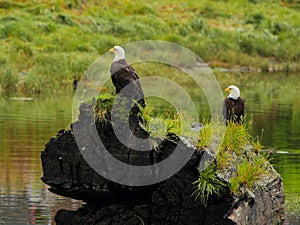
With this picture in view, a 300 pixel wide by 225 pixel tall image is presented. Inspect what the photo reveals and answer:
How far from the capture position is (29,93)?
4000 centimetres

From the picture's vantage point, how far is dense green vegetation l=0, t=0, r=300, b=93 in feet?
144

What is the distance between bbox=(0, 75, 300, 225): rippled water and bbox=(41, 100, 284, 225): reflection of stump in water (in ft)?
3.66

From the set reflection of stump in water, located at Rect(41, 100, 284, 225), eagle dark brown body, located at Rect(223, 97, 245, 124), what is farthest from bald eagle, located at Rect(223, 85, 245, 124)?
reflection of stump in water, located at Rect(41, 100, 284, 225)

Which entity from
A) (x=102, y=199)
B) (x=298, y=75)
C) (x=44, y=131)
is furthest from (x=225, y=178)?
(x=298, y=75)

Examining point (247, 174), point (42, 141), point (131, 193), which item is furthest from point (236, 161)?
point (42, 141)

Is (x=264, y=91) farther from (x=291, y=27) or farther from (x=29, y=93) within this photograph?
(x=291, y=27)

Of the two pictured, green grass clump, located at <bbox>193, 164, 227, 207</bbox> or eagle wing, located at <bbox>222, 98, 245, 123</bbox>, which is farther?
eagle wing, located at <bbox>222, 98, 245, 123</bbox>

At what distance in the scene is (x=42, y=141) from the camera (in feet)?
83.7

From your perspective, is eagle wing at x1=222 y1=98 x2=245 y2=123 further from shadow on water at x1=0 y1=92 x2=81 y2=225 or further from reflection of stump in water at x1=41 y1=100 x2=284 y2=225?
shadow on water at x1=0 y1=92 x2=81 y2=225

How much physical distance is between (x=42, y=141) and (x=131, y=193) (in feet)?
37.2

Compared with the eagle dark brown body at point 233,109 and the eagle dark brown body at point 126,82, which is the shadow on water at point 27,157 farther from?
the eagle dark brown body at point 233,109

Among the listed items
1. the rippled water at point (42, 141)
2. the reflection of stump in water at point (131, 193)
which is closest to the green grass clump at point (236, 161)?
the reflection of stump in water at point (131, 193)

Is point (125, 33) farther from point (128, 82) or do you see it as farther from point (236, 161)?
point (236, 161)

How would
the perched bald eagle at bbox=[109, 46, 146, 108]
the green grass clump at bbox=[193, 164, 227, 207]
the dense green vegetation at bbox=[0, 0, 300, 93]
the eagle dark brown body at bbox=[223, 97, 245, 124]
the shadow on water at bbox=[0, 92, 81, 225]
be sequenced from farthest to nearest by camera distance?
the dense green vegetation at bbox=[0, 0, 300, 93], the eagle dark brown body at bbox=[223, 97, 245, 124], the shadow on water at bbox=[0, 92, 81, 225], the perched bald eagle at bbox=[109, 46, 146, 108], the green grass clump at bbox=[193, 164, 227, 207]
